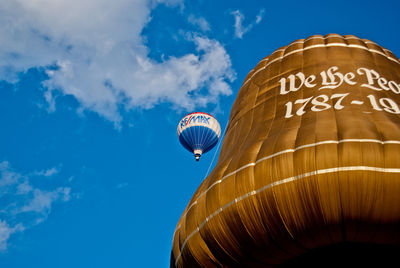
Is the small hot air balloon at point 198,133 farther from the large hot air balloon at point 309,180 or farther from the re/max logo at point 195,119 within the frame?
the large hot air balloon at point 309,180

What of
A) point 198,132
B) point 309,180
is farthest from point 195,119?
point 309,180

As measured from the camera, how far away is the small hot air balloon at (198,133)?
20.1 metres

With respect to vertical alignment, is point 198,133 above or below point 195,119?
below

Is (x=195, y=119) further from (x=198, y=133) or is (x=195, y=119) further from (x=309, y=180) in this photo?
(x=309, y=180)

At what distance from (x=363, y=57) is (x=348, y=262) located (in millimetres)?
3164

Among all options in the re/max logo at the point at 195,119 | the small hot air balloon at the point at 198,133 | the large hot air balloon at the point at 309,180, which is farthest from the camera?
the re/max logo at the point at 195,119

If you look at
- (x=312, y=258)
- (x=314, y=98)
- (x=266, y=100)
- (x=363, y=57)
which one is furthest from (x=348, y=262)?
(x=363, y=57)

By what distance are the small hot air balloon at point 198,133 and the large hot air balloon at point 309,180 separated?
13.0 meters

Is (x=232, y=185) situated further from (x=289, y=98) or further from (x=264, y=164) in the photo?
(x=289, y=98)

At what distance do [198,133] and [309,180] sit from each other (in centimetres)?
1529

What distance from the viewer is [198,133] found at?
2012 cm

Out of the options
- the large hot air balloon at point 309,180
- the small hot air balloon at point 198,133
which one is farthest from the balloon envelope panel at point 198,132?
the large hot air balloon at point 309,180

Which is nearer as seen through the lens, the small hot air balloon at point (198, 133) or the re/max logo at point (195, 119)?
the small hot air balloon at point (198, 133)

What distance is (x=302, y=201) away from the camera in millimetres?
4930
